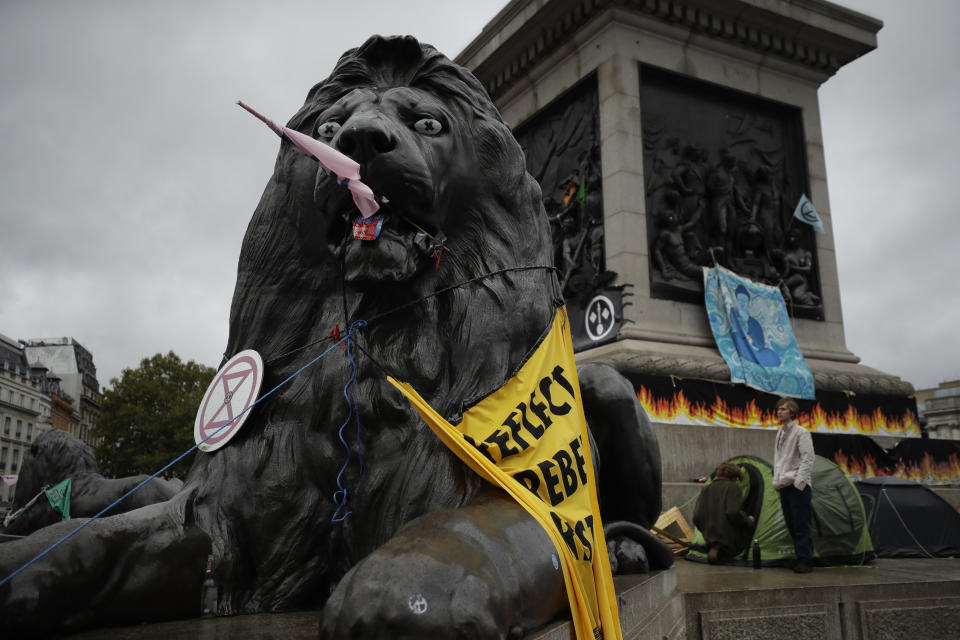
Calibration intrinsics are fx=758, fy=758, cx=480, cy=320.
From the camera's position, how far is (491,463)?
2.01 meters

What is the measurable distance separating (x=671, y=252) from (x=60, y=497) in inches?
284

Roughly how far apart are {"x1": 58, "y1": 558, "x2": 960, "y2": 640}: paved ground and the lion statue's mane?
0.22 m

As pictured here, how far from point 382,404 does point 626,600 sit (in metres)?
1.02

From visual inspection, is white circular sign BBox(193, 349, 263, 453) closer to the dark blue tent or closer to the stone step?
the stone step

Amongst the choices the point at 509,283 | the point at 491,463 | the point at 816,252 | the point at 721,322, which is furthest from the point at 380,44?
the point at 816,252

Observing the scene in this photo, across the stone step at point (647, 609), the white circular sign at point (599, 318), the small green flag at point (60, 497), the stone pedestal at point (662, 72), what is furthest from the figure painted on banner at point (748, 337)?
the small green flag at point (60, 497)

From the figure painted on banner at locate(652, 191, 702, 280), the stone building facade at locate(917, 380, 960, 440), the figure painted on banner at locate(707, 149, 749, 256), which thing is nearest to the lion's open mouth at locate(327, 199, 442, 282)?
the figure painted on banner at locate(652, 191, 702, 280)

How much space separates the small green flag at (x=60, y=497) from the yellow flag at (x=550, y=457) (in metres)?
4.63

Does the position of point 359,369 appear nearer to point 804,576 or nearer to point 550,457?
point 550,457

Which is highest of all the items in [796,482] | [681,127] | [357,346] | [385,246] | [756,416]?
[681,127]

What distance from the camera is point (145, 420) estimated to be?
33.8m

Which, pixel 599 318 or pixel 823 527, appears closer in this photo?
pixel 823 527

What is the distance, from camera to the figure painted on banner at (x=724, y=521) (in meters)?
6.23

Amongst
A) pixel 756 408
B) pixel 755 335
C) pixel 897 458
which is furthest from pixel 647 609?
pixel 897 458
